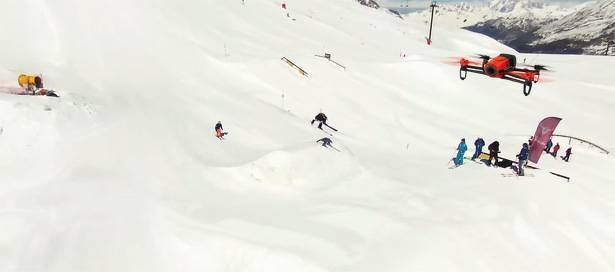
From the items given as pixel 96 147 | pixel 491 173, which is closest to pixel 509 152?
pixel 491 173

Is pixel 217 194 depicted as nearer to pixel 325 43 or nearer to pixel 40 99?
pixel 40 99

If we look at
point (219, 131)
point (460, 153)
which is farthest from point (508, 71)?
point (219, 131)

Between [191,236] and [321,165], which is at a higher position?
[321,165]

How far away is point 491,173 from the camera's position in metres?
16.2

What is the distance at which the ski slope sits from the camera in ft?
33.2

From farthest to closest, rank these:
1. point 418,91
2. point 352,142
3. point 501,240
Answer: point 418,91
point 352,142
point 501,240

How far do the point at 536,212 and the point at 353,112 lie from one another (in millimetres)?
13052

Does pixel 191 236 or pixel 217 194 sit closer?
pixel 191 236

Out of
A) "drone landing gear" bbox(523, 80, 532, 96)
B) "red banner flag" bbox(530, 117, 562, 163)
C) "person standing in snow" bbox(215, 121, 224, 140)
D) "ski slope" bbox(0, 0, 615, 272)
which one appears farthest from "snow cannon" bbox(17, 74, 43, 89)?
"drone landing gear" bbox(523, 80, 532, 96)

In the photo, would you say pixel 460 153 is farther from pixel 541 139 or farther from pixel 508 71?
pixel 508 71

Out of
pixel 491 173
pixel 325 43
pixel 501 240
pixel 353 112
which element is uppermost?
pixel 325 43

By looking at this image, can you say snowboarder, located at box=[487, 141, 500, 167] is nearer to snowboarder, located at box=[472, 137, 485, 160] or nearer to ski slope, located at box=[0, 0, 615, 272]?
snowboarder, located at box=[472, 137, 485, 160]

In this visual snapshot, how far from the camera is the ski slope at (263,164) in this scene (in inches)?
399

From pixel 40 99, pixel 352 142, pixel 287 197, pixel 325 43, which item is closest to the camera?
pixel 287 197
